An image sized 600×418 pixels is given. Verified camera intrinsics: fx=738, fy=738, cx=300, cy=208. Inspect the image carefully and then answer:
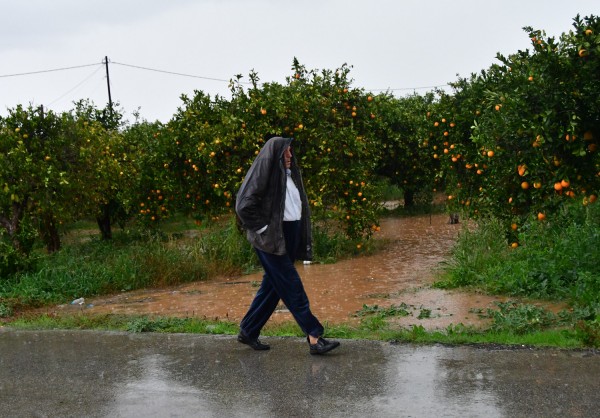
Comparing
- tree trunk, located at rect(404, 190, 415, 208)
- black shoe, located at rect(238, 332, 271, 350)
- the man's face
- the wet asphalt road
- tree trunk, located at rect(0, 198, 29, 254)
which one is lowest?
the wet asphalt road

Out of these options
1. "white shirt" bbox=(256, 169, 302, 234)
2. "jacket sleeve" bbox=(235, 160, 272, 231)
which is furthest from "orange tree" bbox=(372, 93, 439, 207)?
"jacket sleeve" bbox=(235, 160, 272, 231)

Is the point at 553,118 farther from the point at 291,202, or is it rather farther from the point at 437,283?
the point at 437,283

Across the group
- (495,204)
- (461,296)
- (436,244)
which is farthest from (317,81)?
(461,296)

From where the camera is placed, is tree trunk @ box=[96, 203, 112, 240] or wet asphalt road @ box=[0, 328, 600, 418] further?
tree trunk @ box=[96, 203, 112, 240]

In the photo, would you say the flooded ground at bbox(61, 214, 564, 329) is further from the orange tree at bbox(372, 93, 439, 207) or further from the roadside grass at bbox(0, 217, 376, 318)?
the orange tree at bbox(372, 93, 439, 207)

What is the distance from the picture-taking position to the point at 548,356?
492cm

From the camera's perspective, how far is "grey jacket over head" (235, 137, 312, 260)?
5340 millimetres

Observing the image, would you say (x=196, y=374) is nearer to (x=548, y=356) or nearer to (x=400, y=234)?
(x=548, y=356)

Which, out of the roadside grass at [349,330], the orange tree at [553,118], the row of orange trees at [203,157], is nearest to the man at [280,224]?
the roadside grass at [349,330]

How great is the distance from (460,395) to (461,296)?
4086mm

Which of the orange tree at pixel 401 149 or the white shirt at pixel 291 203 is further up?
the orange tree at pixel 401 149

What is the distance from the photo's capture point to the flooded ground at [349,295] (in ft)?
25.1

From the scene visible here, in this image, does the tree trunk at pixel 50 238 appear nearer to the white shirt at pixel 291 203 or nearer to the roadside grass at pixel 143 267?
the roadside grass at pixel 143 267

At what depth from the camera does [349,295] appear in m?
9.46
